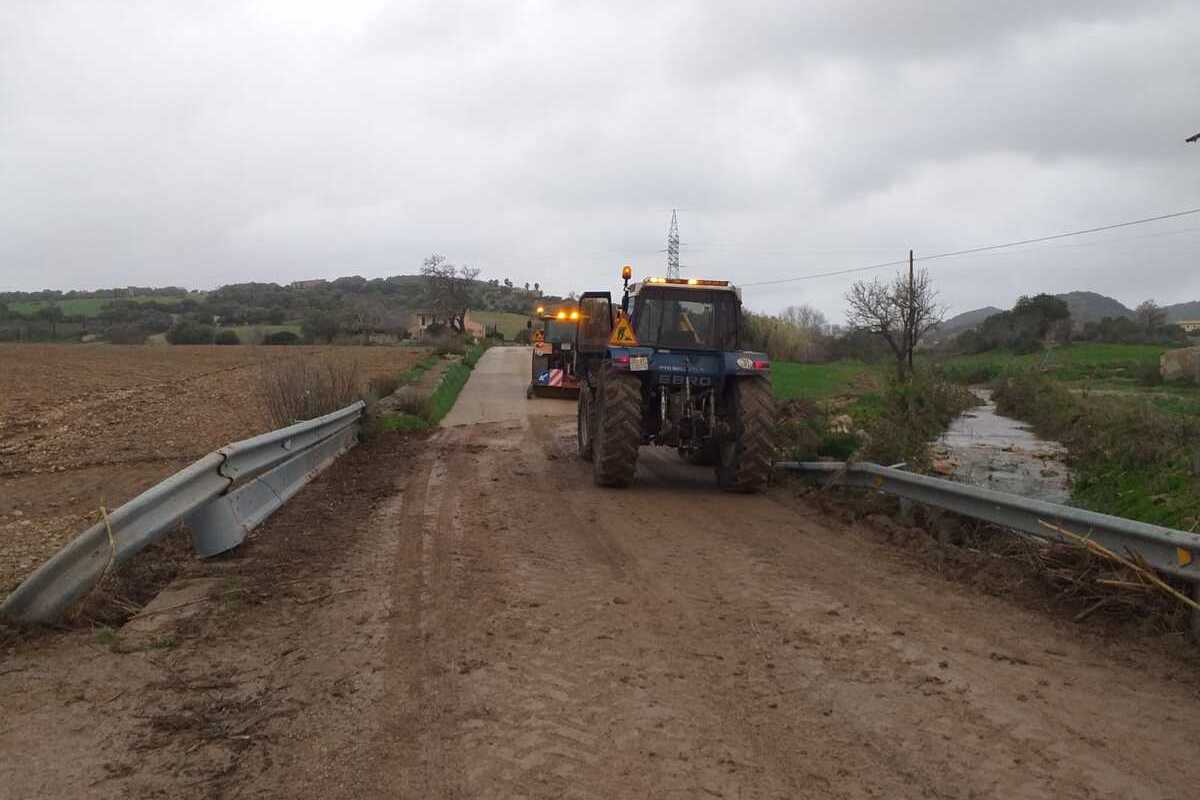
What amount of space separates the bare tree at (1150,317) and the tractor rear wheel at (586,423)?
43971mm

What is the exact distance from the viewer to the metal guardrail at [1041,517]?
509 cm

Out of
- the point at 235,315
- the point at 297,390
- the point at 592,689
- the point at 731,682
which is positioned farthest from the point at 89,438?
the point at 235,315

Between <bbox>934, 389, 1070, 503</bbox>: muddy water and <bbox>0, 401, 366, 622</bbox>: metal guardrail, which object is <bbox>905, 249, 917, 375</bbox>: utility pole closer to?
<bbox>934, 389, 1070, 503</bbox>: muddy water

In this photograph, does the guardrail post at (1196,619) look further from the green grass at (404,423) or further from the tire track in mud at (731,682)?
the green grass at (404,423)

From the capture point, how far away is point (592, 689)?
4.27 m

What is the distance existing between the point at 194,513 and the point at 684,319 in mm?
6864

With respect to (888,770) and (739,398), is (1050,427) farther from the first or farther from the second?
(888,770)

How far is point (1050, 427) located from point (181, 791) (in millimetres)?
16004

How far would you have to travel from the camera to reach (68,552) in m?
4.63

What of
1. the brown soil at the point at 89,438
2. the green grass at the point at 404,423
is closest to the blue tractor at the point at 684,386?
the green grass at the point at 404,423

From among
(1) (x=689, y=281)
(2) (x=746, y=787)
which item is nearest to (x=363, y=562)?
(2) (x=746, y=787)

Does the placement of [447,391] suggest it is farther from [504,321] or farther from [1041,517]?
[504,321]

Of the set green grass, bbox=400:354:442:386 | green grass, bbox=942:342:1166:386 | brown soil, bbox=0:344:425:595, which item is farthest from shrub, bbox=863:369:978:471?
green grass, bbox=400:354:442:386

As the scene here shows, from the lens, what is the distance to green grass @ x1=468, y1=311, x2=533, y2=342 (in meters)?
94.2
